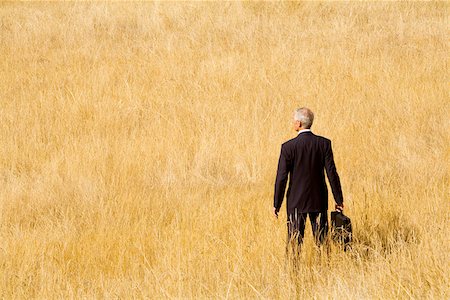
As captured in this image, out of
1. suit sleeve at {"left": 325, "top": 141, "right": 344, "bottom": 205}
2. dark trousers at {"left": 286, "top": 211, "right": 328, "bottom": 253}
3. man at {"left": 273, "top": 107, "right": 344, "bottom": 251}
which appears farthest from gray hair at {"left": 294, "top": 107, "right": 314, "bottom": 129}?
dark trousers at {"left": 286, "top": 211, "right": 328, "bottom": 253}

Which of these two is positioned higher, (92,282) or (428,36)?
(428,36)

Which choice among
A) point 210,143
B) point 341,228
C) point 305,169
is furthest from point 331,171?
point 210,143

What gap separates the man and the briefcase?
0.45 feet

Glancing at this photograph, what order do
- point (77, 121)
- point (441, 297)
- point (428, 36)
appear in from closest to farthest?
1. point (441, 297)
2. point (77, 121)
3. point (428, 36)

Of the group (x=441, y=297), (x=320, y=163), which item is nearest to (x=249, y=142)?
(x=320, y=163)

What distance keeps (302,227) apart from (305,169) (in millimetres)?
462

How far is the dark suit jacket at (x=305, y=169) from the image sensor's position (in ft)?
15.9

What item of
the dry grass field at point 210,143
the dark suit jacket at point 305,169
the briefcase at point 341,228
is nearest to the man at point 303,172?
the dark suit jacket at point 305,169

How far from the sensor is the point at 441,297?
3.87 meters

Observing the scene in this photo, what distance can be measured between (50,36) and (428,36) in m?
8.32

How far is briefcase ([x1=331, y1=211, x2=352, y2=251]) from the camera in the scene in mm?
4715

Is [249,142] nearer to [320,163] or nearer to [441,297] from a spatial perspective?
[320,163]

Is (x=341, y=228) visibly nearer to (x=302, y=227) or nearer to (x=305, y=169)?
(x=302, y=227)

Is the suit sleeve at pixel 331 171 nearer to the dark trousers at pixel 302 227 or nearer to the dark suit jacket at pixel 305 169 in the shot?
the dark suit jacket at pixel 305 169
